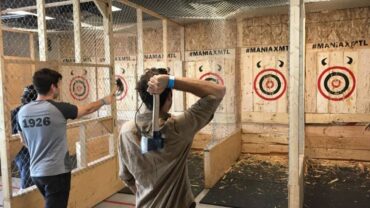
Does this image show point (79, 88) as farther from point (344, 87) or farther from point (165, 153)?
point (165, 153)

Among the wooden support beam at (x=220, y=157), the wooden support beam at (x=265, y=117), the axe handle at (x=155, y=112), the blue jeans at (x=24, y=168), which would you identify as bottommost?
the wooden support beam at (x=220, y=157)

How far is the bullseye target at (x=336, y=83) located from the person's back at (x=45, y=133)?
4111 millimetres

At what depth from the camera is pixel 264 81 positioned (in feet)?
17.9

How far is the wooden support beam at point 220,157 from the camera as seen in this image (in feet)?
13.1

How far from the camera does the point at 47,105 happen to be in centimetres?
223

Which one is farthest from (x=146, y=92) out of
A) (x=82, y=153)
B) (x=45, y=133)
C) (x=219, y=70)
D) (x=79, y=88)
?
(x=79, y=88)

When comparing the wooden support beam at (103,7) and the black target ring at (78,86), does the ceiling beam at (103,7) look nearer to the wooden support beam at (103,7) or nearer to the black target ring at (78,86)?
the wooden support beam at (103,7)

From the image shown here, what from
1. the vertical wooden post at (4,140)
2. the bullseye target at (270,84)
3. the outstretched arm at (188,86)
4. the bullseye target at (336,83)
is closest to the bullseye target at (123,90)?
the bullseye target at (270,84)

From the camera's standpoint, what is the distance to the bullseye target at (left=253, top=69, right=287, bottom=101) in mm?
5359

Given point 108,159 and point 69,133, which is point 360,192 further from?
point 69,133

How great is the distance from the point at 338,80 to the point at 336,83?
54 mm

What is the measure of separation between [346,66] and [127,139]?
15.1ft

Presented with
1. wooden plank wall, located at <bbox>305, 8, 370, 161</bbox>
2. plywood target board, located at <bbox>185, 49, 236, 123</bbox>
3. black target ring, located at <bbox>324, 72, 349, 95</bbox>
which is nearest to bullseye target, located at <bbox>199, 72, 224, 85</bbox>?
plywood target board, located at <bbox>185, 49, 236, 123</bbox>

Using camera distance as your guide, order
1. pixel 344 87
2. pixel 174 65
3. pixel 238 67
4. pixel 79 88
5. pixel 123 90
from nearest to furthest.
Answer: pixel 344 87 < pixel 238 67 < pixel 174 65 < pixel 123 90 < pixel 79 88
